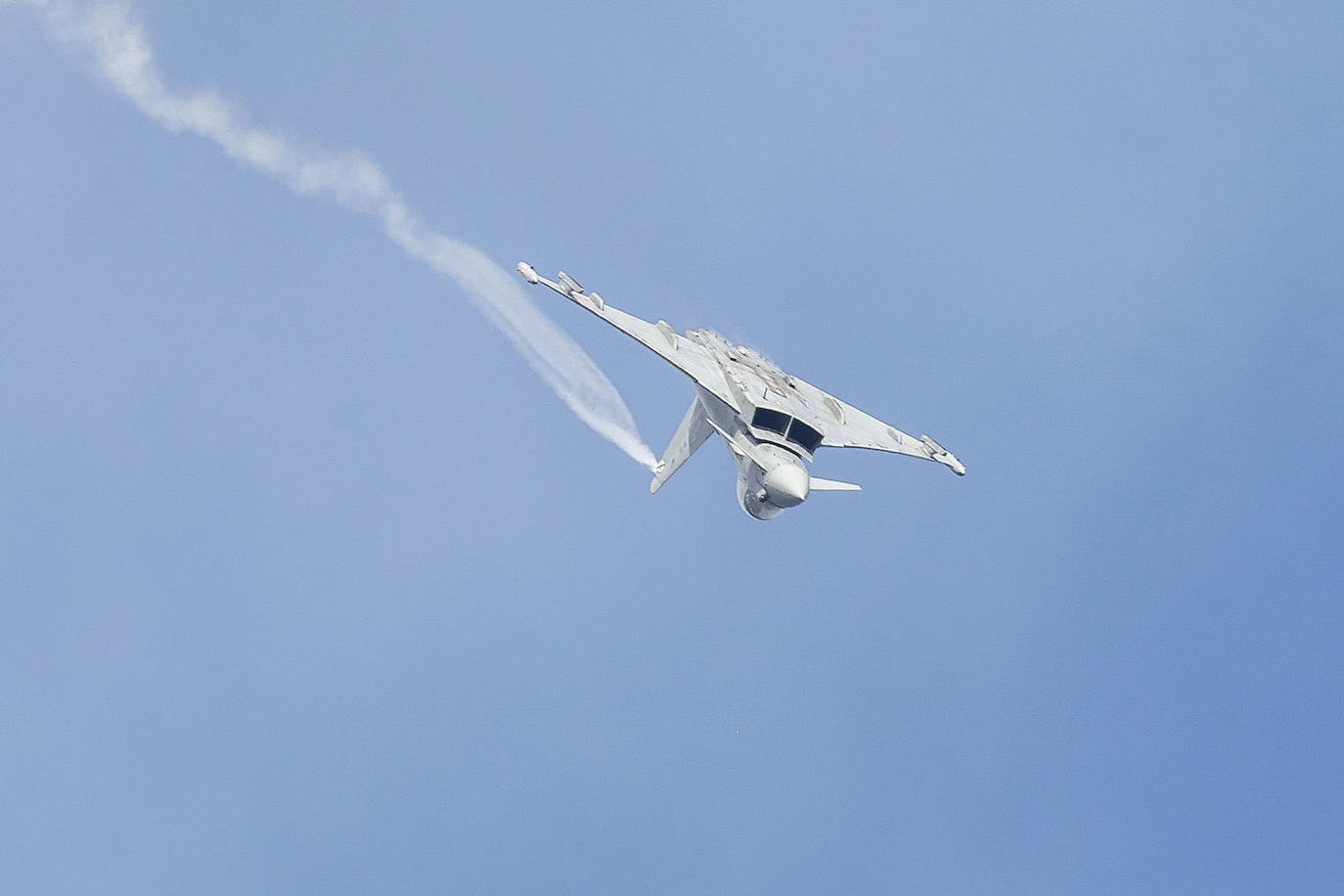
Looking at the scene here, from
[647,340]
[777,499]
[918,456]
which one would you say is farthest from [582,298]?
[918,456]

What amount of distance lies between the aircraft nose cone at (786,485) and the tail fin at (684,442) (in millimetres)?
15054

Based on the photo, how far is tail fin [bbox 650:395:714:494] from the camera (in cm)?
10519

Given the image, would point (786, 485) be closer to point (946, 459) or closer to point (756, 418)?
point (756, 418)

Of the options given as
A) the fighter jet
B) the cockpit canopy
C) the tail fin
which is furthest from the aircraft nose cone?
the tail fin

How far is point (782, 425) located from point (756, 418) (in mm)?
1742

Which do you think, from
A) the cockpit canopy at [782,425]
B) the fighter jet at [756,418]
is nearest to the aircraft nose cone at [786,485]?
the fighter jet at [756,418]

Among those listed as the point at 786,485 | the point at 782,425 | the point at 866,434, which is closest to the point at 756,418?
the point at 782,425

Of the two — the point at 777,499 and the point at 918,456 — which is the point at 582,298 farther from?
the point at 918,456

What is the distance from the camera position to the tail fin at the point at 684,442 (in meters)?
105

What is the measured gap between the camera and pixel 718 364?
100 metres

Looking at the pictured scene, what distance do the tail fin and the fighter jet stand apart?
75mm

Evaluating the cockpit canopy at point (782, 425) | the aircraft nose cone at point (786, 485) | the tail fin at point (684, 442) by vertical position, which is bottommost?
the aircraft nose cone at point (786, 485)

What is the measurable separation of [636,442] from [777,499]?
21971 millimetres

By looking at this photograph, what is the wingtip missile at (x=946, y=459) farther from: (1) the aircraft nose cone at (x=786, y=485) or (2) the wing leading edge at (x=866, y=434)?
(1) the aircraft nose cone at (x=786, y=485)
